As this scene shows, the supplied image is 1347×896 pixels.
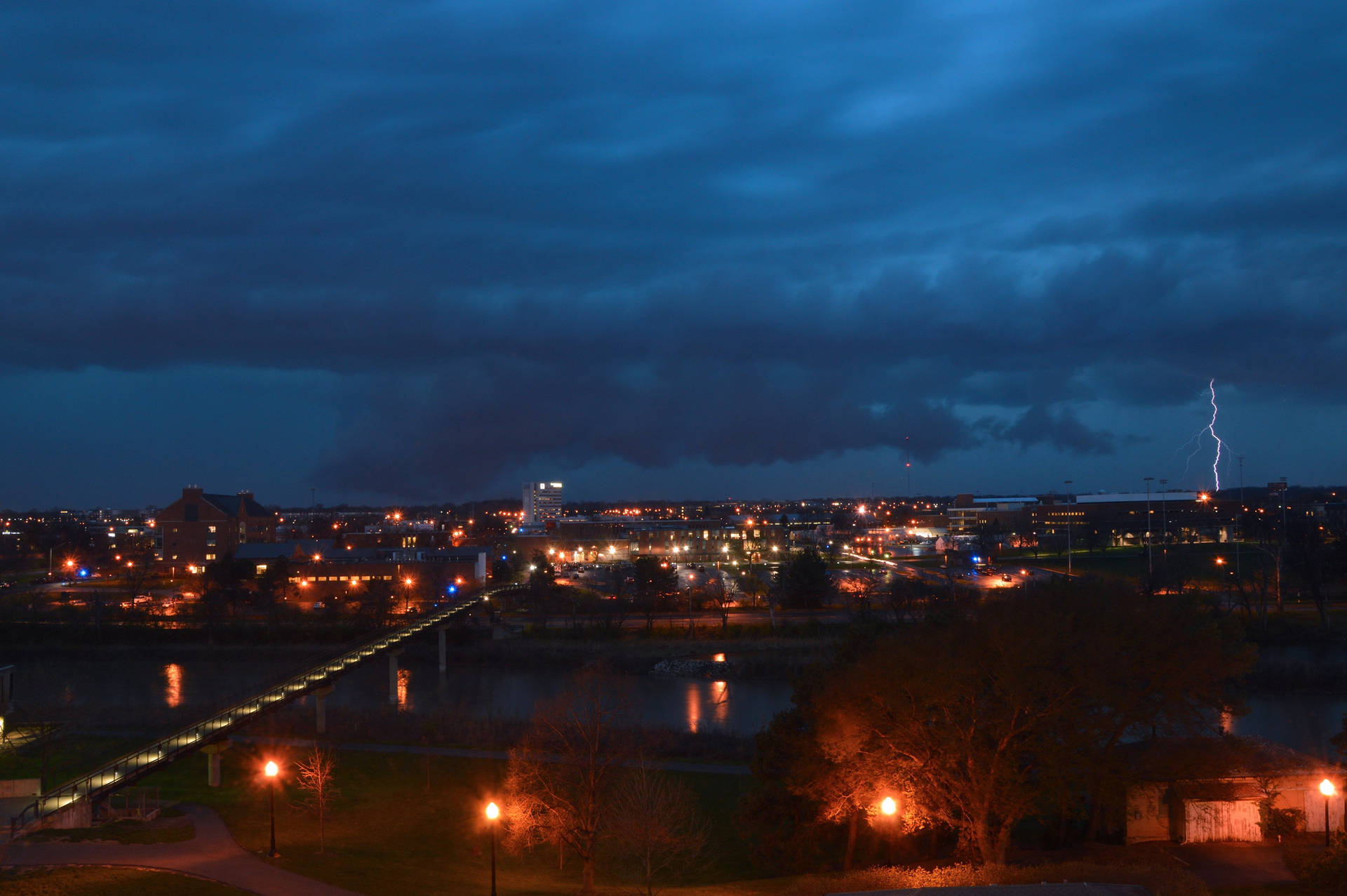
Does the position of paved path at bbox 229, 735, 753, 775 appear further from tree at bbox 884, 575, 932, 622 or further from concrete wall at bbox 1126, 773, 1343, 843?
tree at bbox 884, 575, 932, 622

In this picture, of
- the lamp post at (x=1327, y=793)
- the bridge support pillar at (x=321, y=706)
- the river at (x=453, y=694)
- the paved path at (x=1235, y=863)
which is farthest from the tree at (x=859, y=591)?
the lamp post at (x=1327, y=793)

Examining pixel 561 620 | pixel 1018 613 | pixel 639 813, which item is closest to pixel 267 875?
pixel 639 813

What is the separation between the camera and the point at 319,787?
1358cm

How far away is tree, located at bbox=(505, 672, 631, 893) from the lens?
40.7ft

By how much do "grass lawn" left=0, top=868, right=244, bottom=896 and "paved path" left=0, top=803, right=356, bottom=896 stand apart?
30 cm

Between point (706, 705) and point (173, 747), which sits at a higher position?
point (173, 747)

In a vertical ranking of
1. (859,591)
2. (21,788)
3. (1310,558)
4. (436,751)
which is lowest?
(436,751)

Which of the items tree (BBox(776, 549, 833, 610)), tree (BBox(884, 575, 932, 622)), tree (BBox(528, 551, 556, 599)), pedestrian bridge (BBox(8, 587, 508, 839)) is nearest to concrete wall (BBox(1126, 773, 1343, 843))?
pedestrian bridge (BBox(8, 587, 508, 839))

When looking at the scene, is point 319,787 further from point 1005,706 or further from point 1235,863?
Answer: point 1235,863

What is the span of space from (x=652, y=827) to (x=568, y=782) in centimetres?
209

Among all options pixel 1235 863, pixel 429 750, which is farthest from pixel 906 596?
pixel 1235 863

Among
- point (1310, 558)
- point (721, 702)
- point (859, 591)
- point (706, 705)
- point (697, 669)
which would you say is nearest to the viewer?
point (706, 705)

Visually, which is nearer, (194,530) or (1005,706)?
(1005,706)

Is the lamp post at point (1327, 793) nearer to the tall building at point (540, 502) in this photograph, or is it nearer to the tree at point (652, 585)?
the tree at point (652, 585)
